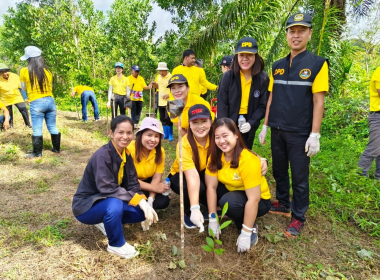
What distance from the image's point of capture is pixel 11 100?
624cm

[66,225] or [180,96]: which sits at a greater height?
[180,96]

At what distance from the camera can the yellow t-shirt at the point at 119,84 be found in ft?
23.7

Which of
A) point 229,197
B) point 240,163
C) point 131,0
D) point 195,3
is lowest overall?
point 229,197

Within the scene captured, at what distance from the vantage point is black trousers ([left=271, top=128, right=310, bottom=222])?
2521mm

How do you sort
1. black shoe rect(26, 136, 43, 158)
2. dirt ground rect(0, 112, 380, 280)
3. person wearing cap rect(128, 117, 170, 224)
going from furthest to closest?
black shoe rect(26, 136, 43, 158)
person wearing cap rect(128, 117, 170, 224)
dirt ground rect(0, 112, 380, 280)

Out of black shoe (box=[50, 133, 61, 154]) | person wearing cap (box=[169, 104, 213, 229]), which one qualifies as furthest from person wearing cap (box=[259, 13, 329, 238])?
black shoe (box=[50, 133, 61, 154])

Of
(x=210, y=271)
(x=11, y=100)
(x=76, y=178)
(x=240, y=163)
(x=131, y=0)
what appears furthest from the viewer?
(x=131, y=0)

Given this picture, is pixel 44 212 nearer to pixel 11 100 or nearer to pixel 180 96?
pixel 180 96

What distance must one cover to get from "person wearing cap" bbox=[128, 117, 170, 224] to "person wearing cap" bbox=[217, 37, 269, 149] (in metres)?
0.89

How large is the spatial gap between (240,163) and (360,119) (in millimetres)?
5661

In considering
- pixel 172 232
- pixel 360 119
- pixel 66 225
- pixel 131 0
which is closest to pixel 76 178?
pixel 66 225

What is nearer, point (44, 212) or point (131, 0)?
point (44, 212)

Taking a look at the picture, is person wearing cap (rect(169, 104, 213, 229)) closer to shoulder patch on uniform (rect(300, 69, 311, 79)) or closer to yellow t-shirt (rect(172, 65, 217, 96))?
shoulder patch on uniform (rect(300, 69, 311, 79))

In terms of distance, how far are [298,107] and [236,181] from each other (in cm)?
94
